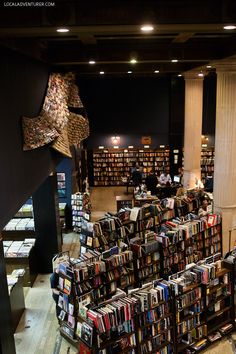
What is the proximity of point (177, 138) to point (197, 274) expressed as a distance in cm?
1304

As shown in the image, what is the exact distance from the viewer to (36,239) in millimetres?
10078

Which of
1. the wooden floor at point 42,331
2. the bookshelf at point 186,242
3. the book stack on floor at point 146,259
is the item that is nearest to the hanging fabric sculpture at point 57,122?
the book stack on floor at point 146,259

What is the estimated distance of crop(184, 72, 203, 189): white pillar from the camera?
14.1 meters

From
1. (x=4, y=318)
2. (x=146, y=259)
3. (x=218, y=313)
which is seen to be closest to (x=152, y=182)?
(x=146, y=259)

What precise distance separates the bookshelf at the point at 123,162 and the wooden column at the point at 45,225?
973cm

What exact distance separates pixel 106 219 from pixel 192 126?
22.4 ft

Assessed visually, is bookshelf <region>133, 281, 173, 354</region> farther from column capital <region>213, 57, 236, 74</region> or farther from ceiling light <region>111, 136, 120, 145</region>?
ceiling light <region>111, 136, 120, 145</region>

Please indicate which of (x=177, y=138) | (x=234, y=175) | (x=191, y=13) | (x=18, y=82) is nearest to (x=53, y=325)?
(x=18, y=82)

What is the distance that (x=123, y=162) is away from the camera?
786 inches

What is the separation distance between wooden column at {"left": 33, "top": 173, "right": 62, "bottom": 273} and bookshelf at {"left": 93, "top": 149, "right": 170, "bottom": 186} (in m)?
9.73

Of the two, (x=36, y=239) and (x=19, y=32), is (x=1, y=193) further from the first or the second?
(x=36, y=239)

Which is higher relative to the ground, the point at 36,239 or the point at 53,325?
the point at 36,239

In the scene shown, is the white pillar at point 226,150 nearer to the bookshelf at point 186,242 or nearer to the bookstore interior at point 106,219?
the bookstore interior at point 106,219

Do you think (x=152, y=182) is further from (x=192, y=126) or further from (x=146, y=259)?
(x=146, y=259)
